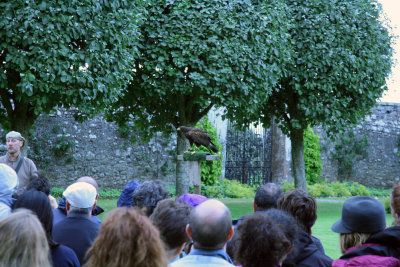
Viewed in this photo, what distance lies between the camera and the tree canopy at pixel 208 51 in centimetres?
995

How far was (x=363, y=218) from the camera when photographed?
3.32 metres

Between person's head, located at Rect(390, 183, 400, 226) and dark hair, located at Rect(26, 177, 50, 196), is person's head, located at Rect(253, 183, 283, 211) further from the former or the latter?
dark hair, located at Rect(26, 177, 50, 196)

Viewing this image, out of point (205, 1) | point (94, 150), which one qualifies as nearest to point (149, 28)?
point (205, 1)

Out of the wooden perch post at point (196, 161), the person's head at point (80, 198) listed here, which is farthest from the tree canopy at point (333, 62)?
the person's head at point (80, 198)

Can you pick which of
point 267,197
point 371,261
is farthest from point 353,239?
point 267,197

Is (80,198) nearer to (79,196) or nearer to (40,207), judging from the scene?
(79,196)

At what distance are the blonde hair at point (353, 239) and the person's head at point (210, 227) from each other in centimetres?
117

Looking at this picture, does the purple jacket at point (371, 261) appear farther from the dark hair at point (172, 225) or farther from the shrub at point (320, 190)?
the shrub at point (320, 190)

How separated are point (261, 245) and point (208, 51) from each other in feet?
25.5

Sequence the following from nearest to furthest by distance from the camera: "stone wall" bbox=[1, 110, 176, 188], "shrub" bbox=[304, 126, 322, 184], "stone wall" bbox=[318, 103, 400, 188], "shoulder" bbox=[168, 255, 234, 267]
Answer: "shoulder" bbox=[168, 255, 234, 267], "stone wall" bbox=[1, 110, 176, 188], "shrub" bbox=[304, 126, 322, 184], "stone wall" bbox=[318, 103, 400, 188]

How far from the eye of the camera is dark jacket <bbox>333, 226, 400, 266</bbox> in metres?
2.97

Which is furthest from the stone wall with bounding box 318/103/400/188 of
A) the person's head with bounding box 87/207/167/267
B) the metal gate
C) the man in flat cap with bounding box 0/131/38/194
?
the person's head with bounding box 87/207/167/267

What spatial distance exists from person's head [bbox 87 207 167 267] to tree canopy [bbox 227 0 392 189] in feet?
30.3

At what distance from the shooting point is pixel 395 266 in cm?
293
